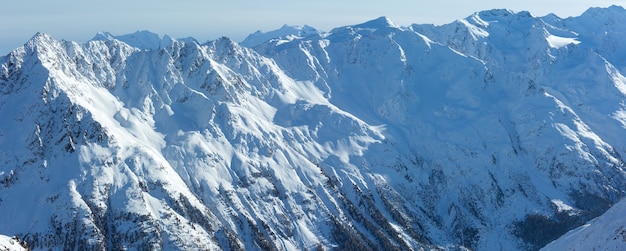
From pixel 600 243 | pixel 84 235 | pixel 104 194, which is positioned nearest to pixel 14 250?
pixel 600 243

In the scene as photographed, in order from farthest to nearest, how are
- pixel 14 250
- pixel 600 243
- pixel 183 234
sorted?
pixel 183 234, pixel 600 243, pixel 14 250

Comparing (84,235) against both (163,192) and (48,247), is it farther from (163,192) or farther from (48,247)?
(163,192)

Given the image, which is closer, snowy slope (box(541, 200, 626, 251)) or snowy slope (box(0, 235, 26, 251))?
snowy slope (box(0, 235, 26, 251))

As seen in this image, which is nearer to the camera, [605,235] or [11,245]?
[11,245]

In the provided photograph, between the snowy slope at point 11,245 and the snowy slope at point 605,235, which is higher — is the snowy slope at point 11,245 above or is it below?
above

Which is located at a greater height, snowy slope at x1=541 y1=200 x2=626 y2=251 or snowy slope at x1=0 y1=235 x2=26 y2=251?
snowy slope at x1=0 y1=235 x2=26 y2=251

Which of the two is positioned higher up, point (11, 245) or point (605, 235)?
point (11, 245)

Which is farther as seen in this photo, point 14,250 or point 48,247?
point 48,247

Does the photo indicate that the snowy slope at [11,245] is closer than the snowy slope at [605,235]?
Yes
